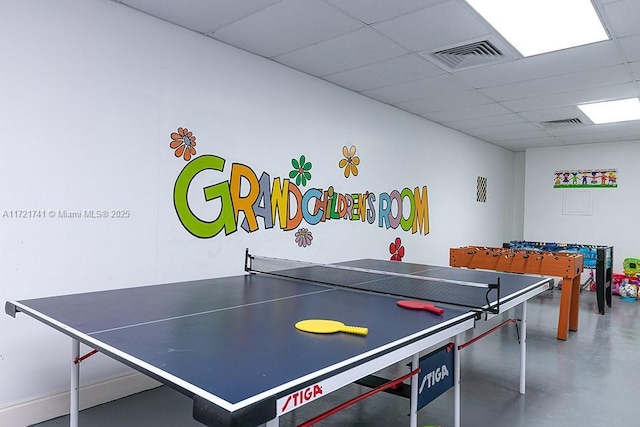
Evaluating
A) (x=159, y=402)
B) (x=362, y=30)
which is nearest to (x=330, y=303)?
(x=159, y=402)

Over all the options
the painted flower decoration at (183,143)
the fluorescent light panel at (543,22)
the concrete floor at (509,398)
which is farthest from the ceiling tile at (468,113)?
the painted flower decoration at (183,143)

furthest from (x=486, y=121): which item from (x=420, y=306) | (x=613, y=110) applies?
(x=420, y=306)

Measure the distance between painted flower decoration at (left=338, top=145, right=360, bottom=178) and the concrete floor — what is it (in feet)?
6.98

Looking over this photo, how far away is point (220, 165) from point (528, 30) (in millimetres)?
2538

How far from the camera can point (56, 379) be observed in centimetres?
267

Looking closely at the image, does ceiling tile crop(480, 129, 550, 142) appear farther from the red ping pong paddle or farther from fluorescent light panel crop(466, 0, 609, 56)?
the red ping pong paddle

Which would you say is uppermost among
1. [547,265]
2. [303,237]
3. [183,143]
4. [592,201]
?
[183,143]

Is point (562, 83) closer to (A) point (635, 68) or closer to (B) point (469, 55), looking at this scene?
(A) point (635, 68)

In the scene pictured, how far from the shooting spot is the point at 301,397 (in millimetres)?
1120

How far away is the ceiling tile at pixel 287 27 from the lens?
293 cm

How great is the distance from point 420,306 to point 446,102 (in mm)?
3843

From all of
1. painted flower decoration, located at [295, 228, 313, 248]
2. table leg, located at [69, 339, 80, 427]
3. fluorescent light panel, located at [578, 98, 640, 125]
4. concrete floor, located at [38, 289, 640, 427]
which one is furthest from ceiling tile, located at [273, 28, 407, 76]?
fluorescent light panel, located at [578, 98, 640, 125]

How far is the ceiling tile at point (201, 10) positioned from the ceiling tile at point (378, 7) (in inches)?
18.7

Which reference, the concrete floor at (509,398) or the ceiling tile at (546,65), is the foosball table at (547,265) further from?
the ceiling tile at (546,65)
